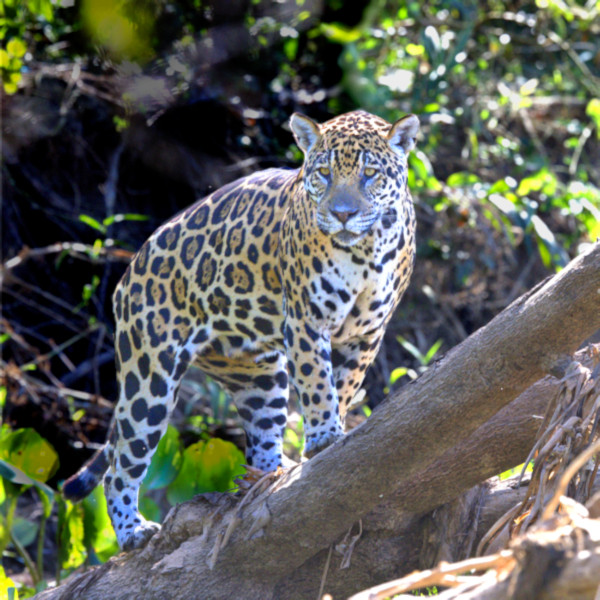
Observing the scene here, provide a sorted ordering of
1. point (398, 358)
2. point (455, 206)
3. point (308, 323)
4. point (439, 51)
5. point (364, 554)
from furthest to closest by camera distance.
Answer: point (398, 358)
point (455, 206)
point (439, 51)
point (308, 323)
point (364, 554)

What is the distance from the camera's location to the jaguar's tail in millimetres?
4965

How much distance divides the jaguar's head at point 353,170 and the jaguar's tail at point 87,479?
2003 mm

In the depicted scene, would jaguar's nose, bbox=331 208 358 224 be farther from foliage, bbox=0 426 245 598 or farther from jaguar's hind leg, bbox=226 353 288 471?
foliage, bbox=0 426 245 598

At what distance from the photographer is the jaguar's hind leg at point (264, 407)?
201 inches

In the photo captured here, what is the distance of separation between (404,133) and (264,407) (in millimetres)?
1882

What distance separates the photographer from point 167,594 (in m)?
3.89

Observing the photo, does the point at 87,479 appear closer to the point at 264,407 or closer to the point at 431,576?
the point at 264,407

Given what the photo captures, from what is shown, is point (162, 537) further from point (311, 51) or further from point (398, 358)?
point (311, 51)

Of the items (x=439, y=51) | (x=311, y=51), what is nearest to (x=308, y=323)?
(x=439, y=51)

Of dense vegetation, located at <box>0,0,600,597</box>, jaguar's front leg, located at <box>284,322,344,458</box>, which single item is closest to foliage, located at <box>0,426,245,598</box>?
dense vegetation, located at <box>0,0,600,597</box>

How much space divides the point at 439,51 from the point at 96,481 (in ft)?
15.8

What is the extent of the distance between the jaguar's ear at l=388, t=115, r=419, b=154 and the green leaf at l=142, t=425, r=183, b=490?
2575 millimetres

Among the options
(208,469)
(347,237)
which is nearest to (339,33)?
(347,237)

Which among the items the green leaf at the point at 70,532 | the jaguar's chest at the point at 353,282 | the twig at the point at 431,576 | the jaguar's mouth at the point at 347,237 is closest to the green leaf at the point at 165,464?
the green leaf at the point at 70,532
